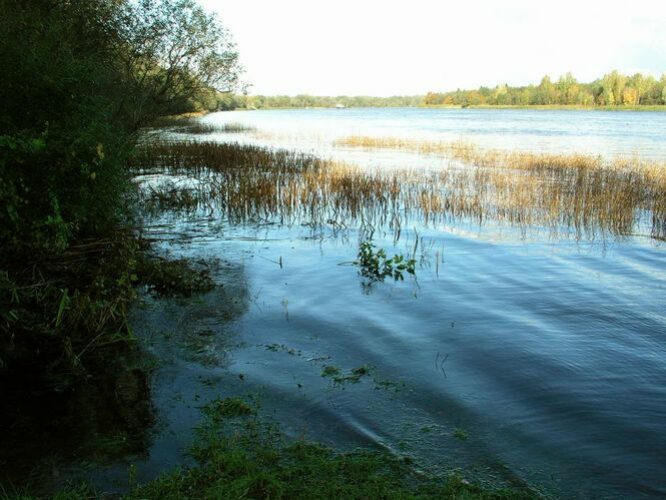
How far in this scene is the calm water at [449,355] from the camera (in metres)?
5.54

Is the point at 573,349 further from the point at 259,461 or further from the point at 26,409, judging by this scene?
the point at 26,409

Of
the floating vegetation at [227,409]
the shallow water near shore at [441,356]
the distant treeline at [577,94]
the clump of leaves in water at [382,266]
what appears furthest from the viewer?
the distant treeline at [577,94]

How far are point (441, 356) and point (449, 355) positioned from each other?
0.46 ft

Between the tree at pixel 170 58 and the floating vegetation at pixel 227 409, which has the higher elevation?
the tree at pixel 170 58

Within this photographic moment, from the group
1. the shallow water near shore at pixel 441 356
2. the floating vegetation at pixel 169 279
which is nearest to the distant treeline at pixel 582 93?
the shallow water near shore at pixel 441 356

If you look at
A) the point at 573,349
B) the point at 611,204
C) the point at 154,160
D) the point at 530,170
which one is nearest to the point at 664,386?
the point at 573,349

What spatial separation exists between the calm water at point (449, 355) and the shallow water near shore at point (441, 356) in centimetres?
3

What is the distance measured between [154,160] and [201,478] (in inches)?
1000

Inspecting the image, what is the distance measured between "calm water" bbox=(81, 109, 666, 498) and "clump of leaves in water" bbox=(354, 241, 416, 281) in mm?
322

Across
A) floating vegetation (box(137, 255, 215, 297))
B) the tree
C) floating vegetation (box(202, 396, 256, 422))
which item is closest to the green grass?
floating vegetation (box(202, 396, 256, 422))

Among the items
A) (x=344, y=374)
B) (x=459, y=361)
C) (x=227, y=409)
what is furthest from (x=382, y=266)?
(x=227, y=409)

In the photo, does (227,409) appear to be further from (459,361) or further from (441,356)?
(459,361)

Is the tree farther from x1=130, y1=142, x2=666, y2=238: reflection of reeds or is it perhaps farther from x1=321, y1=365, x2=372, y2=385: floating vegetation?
x1=321, y1=365, x2=372, y2=385: floating vegetation

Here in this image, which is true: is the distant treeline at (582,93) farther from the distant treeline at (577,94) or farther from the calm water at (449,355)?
the calm water at (449,355)
